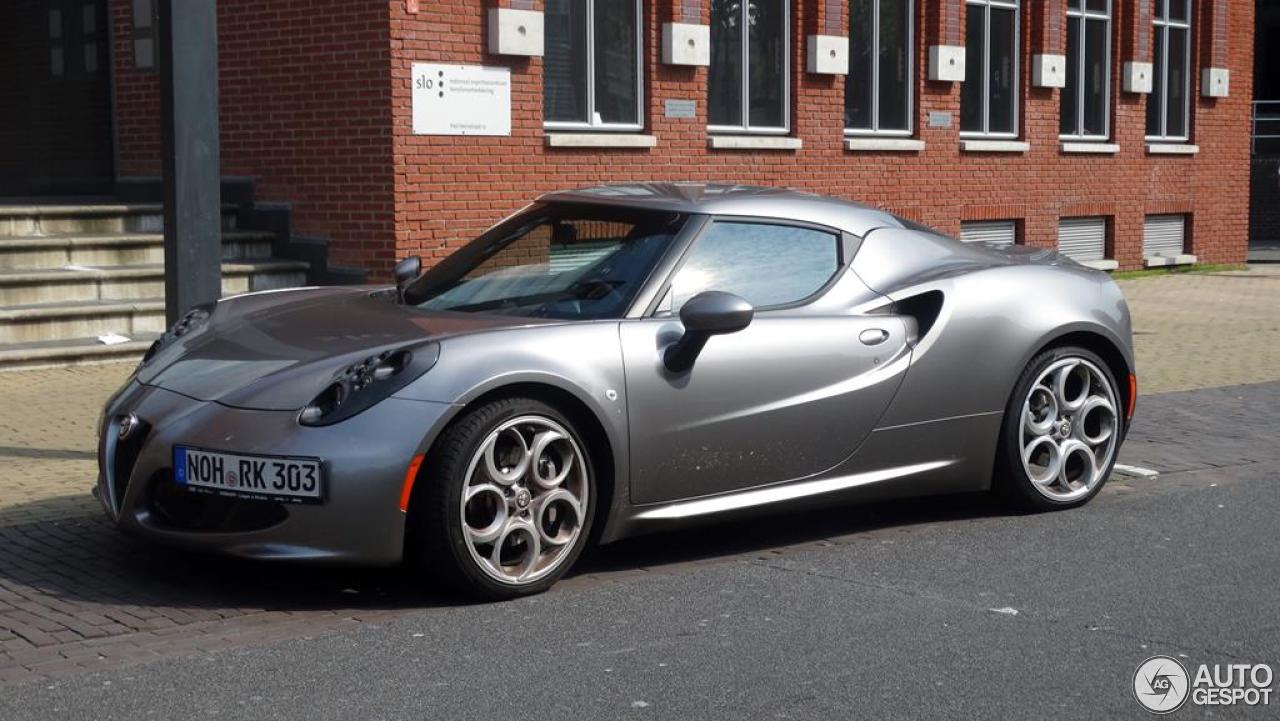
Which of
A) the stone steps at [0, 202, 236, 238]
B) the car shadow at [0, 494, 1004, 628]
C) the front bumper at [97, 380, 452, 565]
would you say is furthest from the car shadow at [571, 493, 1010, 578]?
the stone steps at [0, 202, 236, 238]

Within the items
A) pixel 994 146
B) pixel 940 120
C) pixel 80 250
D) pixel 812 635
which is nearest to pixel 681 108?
pixel 940 120

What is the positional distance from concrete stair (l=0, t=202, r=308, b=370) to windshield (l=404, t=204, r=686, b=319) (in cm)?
544

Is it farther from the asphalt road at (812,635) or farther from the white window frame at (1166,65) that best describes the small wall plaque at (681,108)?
the asphalt road at (812,635)

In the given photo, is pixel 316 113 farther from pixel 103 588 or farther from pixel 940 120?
pixel 103 588

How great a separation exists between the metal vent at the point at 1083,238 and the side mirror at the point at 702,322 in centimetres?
1541

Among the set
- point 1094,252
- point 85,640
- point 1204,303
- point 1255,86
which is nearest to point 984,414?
point 85,640

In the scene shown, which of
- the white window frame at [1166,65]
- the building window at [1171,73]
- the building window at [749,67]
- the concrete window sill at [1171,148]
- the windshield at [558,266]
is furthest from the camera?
the building window at [1171,73]

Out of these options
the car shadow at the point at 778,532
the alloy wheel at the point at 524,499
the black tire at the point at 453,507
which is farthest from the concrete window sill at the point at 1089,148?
the black tire at the point at 453,507

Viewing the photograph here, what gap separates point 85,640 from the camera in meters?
5.24

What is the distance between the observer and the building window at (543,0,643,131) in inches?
594

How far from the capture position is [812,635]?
5.31 meters

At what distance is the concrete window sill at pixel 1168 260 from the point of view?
22.5 meters

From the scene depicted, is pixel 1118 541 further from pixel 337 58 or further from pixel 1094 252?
pixel 1094 252

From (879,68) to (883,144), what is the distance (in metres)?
0.85
